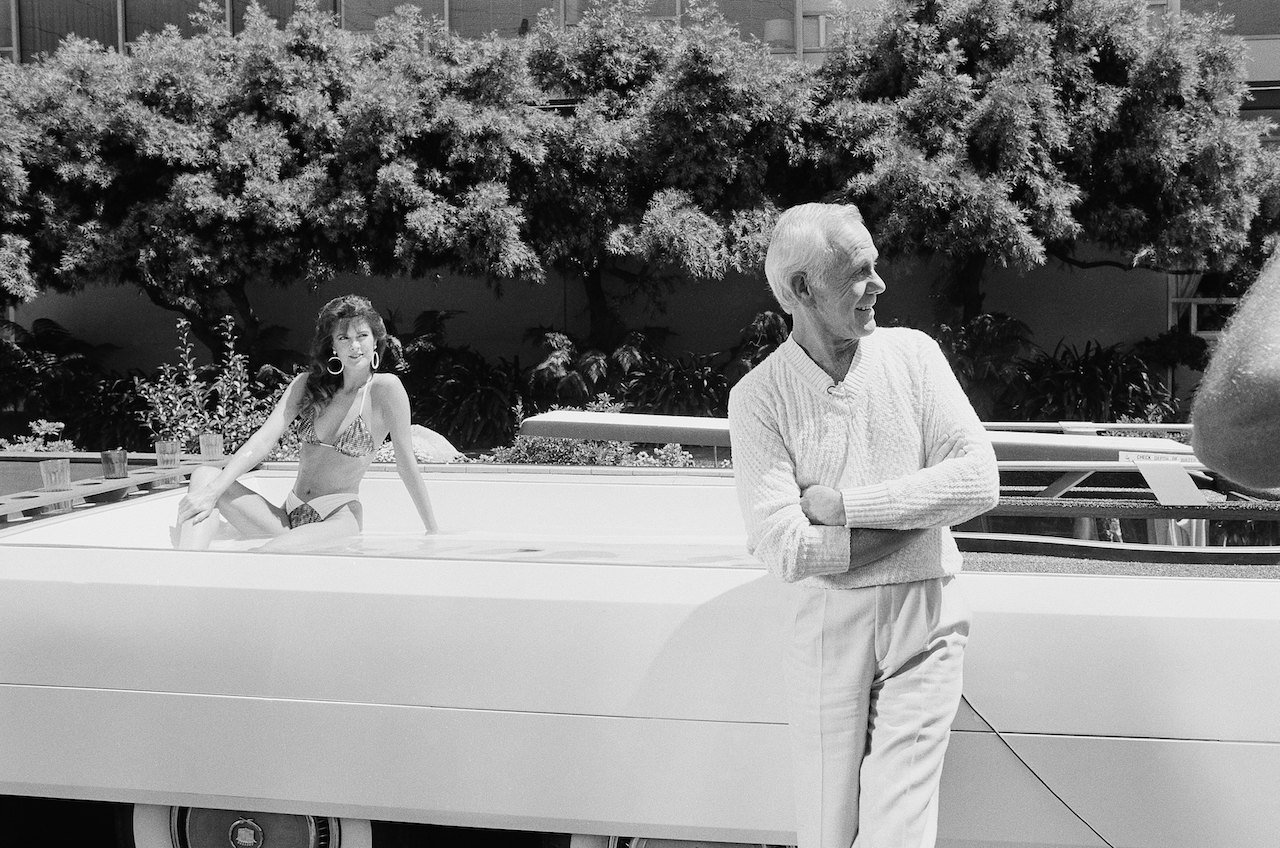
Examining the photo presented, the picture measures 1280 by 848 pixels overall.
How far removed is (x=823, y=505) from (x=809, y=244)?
423 mm

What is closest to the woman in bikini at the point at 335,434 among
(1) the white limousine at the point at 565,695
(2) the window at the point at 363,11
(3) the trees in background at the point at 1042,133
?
(1) the white limousine at the point at 565,695

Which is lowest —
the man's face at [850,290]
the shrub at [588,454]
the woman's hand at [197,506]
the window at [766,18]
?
the shrub at [588,454]

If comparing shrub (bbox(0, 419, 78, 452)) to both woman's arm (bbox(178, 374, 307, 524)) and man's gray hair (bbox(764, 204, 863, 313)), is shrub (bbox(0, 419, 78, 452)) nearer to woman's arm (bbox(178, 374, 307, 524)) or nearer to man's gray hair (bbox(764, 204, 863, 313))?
woman's arm (bbox(178, 374, 307, 524))

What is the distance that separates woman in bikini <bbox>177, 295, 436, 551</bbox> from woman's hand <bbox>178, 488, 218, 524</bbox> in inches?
13.7

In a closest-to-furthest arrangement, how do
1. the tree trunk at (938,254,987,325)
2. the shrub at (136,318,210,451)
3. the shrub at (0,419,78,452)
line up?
the shrub at (136,318,210,451)
the shrub at (0,419,78,452)
the tree trunk at (938,254,987,325)

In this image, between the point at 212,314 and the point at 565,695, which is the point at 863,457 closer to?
the point at 565,695

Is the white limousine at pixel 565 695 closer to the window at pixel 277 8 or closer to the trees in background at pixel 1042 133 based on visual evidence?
the trees in background at pixel 1042 133

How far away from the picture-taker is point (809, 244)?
1763 millimetres

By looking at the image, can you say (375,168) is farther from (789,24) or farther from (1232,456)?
(1232,456)

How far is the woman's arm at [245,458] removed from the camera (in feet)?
9.74

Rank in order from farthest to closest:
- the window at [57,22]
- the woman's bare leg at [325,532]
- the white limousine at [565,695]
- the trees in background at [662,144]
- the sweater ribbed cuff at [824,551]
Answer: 1. the window at [57,22]
2. the trees in background at [662,144]
3. the woman's bare leg at [325,532]
4. the white limousine at [565,695]
5. the sweater ribbed cuff at [824,551]

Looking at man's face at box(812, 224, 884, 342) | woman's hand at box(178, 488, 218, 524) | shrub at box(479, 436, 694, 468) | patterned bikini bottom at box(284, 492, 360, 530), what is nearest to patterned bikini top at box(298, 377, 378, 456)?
patterned bikini bottom at box(284, 492, 360, 530)

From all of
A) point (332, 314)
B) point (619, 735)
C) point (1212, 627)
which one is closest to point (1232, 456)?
point (1212, 627)

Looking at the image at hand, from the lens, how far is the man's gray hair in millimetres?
1757
